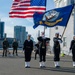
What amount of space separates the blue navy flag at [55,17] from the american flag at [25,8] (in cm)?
215

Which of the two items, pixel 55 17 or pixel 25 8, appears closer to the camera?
pixel 55 17

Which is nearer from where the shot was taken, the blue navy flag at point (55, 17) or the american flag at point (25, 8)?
the blue navy flag at point (55, 17)

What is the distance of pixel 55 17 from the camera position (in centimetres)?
1884

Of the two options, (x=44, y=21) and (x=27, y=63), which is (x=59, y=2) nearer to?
(x=44, y=21)

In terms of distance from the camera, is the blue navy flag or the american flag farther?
the american flag

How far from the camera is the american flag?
71.3 feet

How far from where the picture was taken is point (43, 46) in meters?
17.0

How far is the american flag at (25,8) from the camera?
2173cm

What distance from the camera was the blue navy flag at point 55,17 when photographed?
18.7m

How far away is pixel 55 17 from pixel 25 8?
13.3 feet

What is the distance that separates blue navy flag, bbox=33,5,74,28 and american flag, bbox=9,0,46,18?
2150mm

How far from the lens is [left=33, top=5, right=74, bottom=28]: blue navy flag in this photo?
18703 millimetres

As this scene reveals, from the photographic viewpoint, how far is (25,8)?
22.3 m

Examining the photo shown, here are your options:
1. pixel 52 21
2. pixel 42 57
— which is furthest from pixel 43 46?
pixel 52 21
